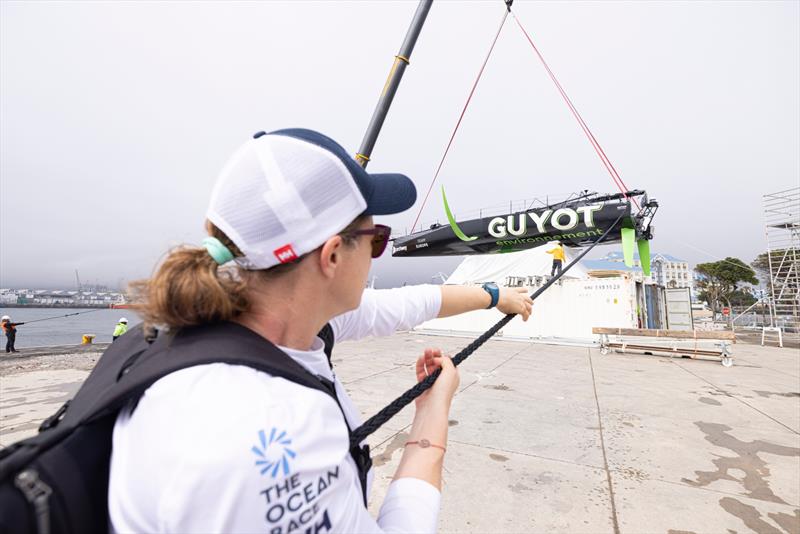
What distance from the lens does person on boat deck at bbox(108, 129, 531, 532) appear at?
2.06 ft

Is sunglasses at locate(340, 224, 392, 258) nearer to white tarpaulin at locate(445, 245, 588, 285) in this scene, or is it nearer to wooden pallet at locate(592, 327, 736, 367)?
wooden pallet at locate(592, 327, 736, 367)

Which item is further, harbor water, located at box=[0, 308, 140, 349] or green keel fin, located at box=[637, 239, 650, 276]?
harbor water, located at box=[0, 308, 140, 349]

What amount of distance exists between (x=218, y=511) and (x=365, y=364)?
7844 millimetres

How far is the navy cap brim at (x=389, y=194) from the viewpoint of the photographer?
116cm

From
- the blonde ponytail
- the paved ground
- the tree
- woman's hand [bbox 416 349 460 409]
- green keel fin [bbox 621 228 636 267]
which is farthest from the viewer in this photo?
the tree

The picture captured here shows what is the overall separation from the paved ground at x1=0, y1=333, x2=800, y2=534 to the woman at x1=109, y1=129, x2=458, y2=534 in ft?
7.23

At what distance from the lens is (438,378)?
4.39 ft

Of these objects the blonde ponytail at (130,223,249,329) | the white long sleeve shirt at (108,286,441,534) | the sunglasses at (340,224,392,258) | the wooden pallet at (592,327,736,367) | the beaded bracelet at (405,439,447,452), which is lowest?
the wooden pallet at (592,327,736,367)

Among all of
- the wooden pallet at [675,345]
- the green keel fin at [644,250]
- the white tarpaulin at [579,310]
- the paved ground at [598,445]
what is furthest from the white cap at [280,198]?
the white tarpaulin at [579,310]

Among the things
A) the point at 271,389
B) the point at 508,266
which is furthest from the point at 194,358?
the point at 508,266

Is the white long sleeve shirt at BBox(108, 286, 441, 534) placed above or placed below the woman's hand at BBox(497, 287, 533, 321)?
below

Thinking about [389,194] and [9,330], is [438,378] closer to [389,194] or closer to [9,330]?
[389,194]

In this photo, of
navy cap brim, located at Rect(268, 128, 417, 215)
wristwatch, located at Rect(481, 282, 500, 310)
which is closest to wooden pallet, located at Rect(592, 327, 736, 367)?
wristwatch, located at Rect(481, 282, 500, 310)

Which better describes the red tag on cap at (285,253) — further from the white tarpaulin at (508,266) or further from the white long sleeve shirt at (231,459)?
the white tarpaulin at (508,266)
